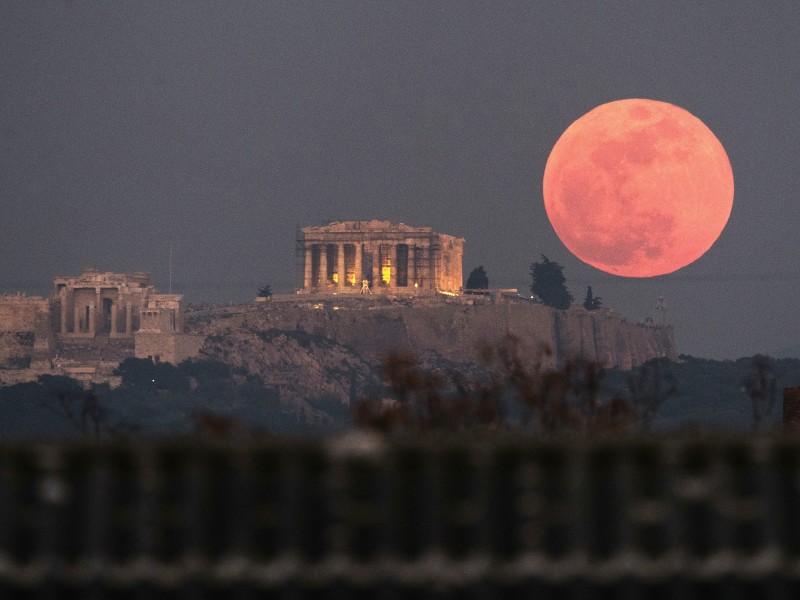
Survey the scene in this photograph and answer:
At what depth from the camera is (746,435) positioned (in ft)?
56.6

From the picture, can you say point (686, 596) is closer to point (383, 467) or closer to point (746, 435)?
point (746, 435)

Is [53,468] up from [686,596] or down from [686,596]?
up

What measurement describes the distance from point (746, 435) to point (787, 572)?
126 centimetres

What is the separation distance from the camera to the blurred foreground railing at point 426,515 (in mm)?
17297

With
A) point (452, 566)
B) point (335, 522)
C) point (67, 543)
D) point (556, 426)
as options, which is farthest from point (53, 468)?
point (556, 426)

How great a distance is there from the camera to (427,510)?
57.2 ft

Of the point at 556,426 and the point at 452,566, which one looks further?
the point at 556,426

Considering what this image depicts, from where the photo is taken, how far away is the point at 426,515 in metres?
17.5

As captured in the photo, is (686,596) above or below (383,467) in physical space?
below

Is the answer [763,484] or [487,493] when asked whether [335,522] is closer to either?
[487,493]

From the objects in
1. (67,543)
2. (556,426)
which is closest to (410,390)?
(556,426)

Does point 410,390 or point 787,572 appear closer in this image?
point 787,572

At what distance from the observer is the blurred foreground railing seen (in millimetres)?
17297

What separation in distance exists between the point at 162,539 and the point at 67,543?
862 mm
